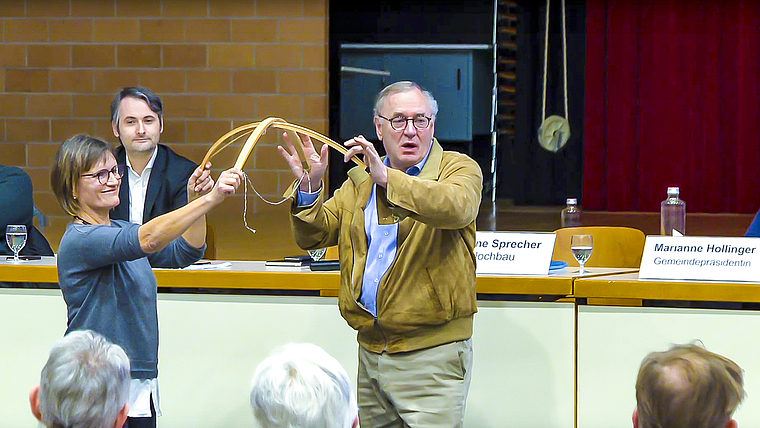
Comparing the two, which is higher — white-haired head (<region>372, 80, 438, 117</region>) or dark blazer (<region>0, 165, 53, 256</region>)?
white-haired head (<region>372, 80, 438, 117</region>)

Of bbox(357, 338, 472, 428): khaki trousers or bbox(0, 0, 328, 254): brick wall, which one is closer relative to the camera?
bbox(357, 338, 472, 428): khaki trousers

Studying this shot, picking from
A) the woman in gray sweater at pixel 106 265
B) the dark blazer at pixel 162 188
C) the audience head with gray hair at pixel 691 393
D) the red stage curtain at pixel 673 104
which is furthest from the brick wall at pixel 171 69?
the audience head with gray hair at pixel 691 393

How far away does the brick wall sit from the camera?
7.82 metres

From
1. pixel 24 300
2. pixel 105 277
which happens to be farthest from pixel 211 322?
pixel 105 277

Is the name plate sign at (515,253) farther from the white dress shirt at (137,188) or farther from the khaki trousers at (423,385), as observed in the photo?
the white dress shirt at (137,188)

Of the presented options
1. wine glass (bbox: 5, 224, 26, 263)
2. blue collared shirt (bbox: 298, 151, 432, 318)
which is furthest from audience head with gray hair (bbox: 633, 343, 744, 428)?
wine glass (bbox: 5, 224, 26, 263)

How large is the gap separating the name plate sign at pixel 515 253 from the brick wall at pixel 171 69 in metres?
4.87

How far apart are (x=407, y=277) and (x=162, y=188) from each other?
1.39 metres

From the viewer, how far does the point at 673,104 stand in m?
8.31

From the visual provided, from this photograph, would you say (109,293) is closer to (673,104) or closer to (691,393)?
(691,393)

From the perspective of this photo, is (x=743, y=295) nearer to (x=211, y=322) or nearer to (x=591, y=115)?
(x=211, y=322)

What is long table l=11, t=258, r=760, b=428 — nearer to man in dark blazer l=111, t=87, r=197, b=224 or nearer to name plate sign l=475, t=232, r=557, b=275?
name plate sign l=475, t=232, r=557, b=275

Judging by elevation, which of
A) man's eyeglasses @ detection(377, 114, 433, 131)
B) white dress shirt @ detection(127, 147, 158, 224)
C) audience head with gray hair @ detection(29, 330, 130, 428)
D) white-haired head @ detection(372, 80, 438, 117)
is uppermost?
white-haired head @ detection(372, 80, 438, 117)

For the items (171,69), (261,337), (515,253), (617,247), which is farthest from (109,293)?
(171,69)
